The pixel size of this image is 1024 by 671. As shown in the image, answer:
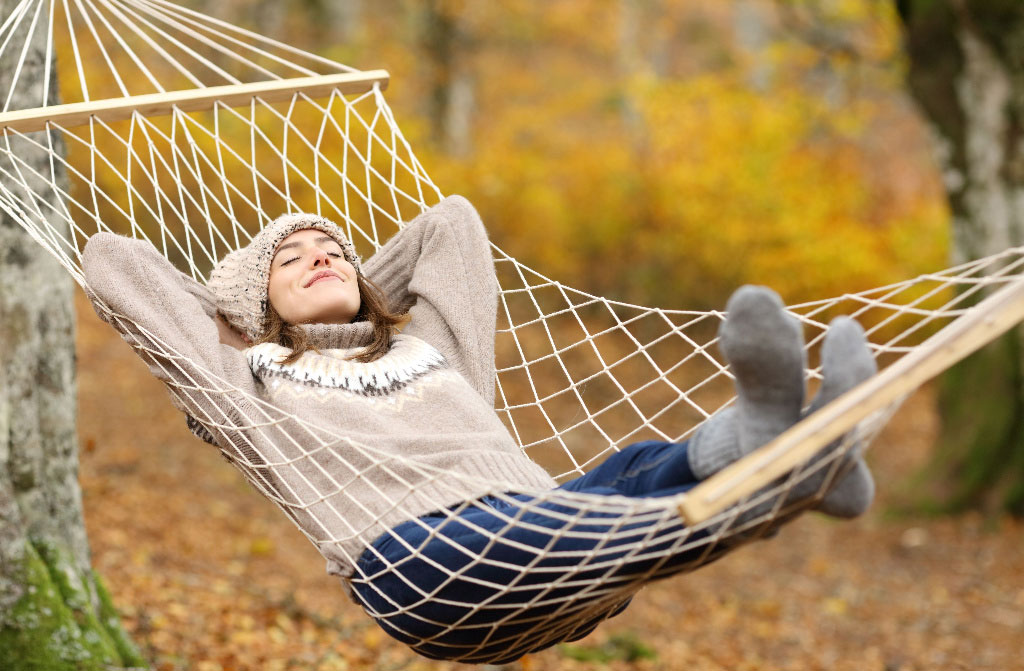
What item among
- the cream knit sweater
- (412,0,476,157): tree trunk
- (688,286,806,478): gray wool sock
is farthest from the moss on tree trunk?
(412,0,476,157): tree trunk

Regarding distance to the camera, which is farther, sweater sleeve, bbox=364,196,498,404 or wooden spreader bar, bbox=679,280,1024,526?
sweater sleeve, bbox=364,196,498,404

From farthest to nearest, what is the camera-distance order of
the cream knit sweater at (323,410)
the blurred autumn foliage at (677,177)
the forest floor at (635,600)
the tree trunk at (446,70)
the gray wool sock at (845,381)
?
the tree trunk at (446,70) → the blurred autumn foliage at (677,177) → the forest floor at (635,600) → the cream knit sweater at (323,410) → the gray wool sock at (845,381)

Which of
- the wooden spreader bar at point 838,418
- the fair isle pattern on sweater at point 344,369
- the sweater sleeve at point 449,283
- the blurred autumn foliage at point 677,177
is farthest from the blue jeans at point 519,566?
the blurred autumn foliage at point 677,177

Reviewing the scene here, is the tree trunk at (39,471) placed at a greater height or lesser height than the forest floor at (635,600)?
greater

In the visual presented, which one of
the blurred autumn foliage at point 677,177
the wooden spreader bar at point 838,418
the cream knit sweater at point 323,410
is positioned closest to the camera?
the wooden spreader bar at point 838,418

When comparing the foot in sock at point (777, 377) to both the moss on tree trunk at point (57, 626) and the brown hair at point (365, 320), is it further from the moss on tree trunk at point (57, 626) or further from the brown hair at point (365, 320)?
the moss on tree trunk at point (57, 626)

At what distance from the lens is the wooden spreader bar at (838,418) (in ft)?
3.99

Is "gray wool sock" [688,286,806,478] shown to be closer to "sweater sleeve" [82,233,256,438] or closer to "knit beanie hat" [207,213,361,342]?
"sweater sleeve" [82,233,256,438]

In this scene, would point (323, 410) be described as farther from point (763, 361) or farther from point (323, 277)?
point (763, 361)

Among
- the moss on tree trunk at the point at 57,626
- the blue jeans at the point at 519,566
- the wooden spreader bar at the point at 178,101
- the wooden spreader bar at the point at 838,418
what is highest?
the wooden spreader bar at the point at 178,101

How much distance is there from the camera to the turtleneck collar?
207 cm

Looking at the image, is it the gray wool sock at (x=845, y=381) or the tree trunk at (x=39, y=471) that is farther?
the tree trunk at (x=39, y=471)

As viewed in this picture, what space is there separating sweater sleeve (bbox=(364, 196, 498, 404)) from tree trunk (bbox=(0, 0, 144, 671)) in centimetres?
65

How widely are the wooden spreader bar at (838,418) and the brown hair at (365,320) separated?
0.96 metres
